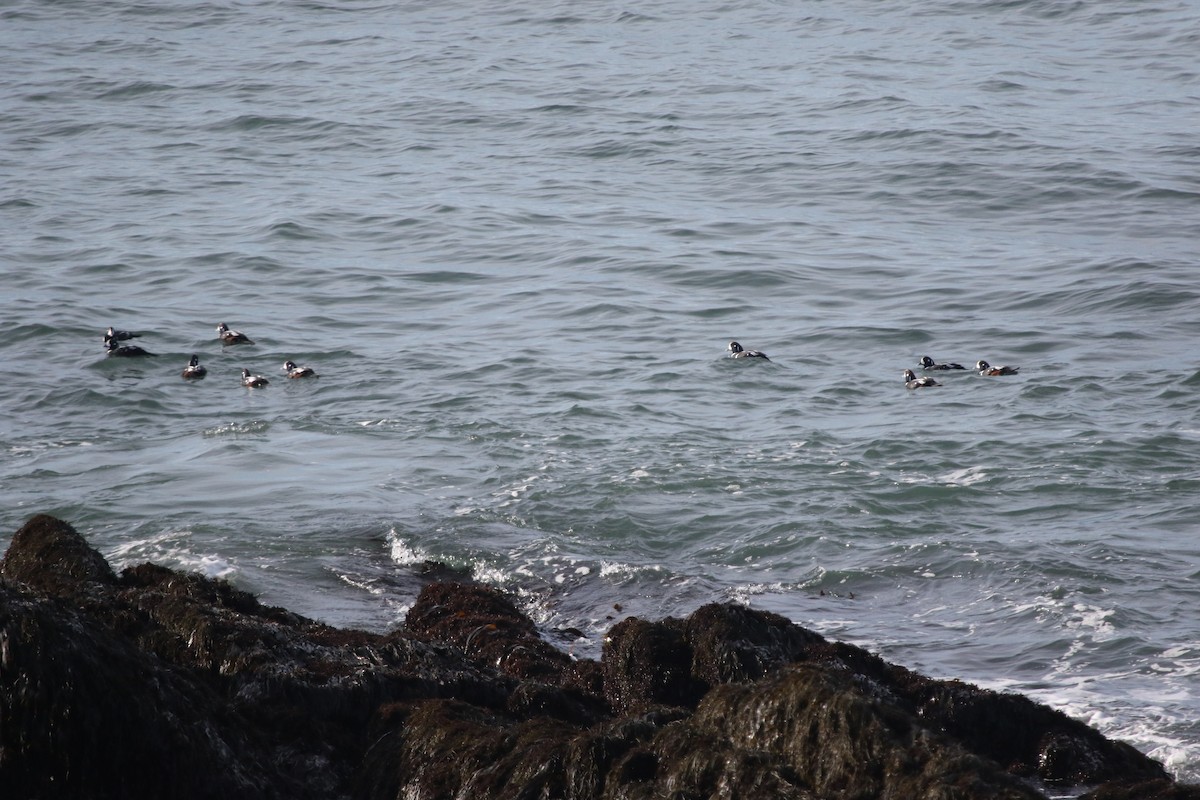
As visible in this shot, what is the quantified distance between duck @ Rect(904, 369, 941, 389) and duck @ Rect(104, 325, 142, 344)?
9.71m

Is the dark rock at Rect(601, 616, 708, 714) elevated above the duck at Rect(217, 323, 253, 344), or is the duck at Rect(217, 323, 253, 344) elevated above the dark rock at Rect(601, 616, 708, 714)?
the dark rock at Rect(601, 616, 708, 714)

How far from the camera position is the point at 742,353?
667 inches

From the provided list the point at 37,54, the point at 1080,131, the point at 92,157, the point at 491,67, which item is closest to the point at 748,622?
the point at 1080,131

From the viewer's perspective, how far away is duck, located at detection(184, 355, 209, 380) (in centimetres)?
1664

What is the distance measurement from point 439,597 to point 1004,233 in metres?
16.7

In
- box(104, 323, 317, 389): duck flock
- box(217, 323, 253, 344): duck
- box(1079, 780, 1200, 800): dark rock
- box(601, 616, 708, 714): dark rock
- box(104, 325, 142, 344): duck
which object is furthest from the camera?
box(217, 323, 253, 344): duck

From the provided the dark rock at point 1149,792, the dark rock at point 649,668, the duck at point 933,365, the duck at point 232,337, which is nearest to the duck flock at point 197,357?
the duck at point 232,337

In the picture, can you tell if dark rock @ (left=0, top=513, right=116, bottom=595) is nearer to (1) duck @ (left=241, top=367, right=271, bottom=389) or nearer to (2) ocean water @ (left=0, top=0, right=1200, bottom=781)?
(2) ocean water @ (left=0, top=0, right=1200, bottom=781)

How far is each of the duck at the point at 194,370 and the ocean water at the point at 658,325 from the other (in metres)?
0.20

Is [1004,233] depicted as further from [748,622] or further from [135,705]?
[135,705]

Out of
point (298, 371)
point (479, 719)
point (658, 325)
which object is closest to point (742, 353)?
point (658, 325)

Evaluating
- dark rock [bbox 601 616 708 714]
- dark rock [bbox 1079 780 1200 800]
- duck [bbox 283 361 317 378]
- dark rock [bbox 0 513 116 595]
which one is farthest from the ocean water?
dark rock [bbox 1079 780 1200 800]

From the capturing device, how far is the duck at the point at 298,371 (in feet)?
54.4

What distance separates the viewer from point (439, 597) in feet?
27.9
